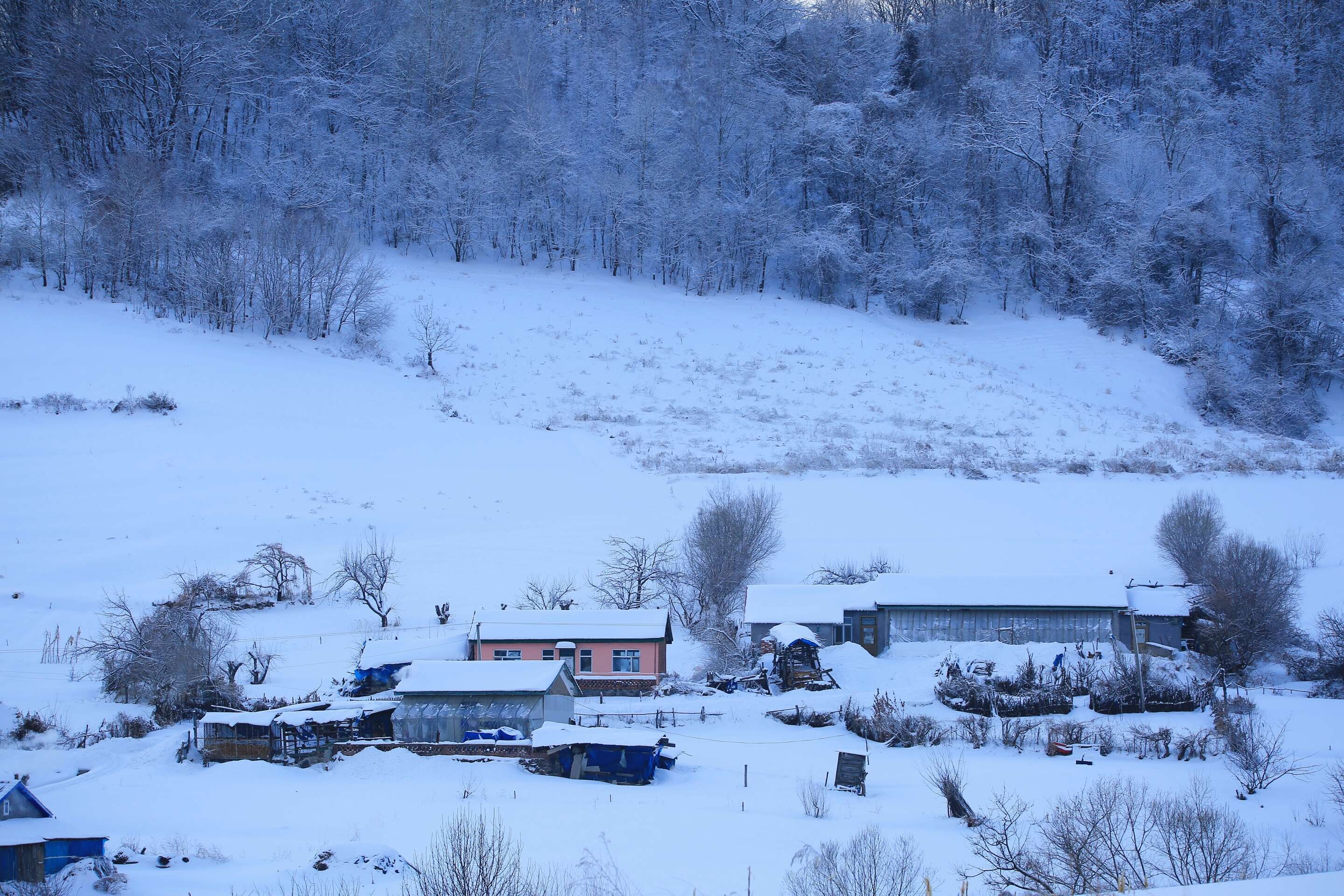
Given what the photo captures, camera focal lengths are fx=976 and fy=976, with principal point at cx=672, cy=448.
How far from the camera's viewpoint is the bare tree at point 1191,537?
28672 mm

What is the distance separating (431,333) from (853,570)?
26.9 metres

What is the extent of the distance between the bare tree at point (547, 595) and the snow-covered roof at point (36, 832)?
14118 millimetres

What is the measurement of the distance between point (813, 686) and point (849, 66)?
53042mm

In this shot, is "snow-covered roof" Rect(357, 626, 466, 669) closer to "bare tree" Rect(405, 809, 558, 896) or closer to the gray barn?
the gray barn

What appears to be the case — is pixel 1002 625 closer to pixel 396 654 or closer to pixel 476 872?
pixel 396 654

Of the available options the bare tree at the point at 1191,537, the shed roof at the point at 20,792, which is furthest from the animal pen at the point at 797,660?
the shed roof at the point at 20,792

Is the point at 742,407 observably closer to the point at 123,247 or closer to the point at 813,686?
the point at 813,686

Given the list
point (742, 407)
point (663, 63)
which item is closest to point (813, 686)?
point (742, 407)

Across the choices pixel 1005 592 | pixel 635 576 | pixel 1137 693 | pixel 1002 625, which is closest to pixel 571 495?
pixel 635 576

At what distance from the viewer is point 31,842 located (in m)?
12.5

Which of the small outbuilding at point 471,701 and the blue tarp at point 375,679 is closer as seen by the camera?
the small outbuilding at point 471,701

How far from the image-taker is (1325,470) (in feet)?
126

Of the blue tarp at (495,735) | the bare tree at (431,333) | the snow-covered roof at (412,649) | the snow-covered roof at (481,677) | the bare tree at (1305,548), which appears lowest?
the blue tarp at (495,735)

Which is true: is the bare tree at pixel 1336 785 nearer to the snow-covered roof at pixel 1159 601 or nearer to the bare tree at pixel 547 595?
the snow-covered roof at pixel 1159 601
